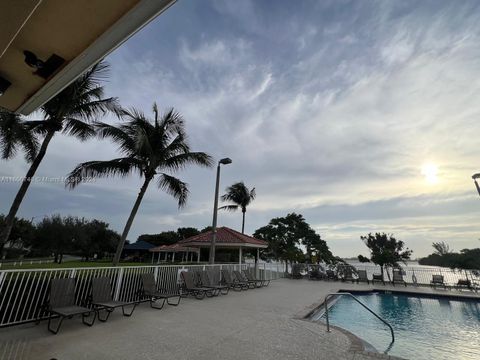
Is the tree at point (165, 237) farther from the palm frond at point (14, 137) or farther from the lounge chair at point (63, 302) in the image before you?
the lounge chair at point (63, 302)

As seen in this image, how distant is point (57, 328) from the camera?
4438 mm

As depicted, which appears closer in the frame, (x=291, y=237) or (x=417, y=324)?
(x=417, y=324)

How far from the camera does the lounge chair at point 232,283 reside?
1048cm

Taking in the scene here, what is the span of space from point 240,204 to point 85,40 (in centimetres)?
2442

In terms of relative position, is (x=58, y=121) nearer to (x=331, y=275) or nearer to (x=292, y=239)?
(x=331, y=275)

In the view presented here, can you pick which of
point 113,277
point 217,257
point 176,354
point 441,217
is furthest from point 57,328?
point 217,257

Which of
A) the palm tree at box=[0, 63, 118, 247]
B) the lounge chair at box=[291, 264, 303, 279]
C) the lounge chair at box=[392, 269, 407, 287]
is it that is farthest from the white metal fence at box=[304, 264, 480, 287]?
the palm tree at box=[0, 63, 118, 247]

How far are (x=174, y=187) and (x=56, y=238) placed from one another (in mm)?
28014

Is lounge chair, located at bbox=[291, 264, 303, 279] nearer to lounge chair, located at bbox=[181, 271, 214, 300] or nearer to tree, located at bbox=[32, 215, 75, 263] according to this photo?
lounge chair, located at bbox=[181, 271, 214, 300]

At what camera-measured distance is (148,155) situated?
10422mm

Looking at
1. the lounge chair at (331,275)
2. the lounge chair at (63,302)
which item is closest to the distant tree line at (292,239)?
the lounge chair at (331,275)

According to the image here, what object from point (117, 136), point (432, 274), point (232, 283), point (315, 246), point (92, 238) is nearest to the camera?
point (117, 136)

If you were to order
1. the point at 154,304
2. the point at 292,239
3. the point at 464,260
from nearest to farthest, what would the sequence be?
the point at 154,304, the point at 464,260, the point at 292,239

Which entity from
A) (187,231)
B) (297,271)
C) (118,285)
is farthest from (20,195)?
(187,231)
